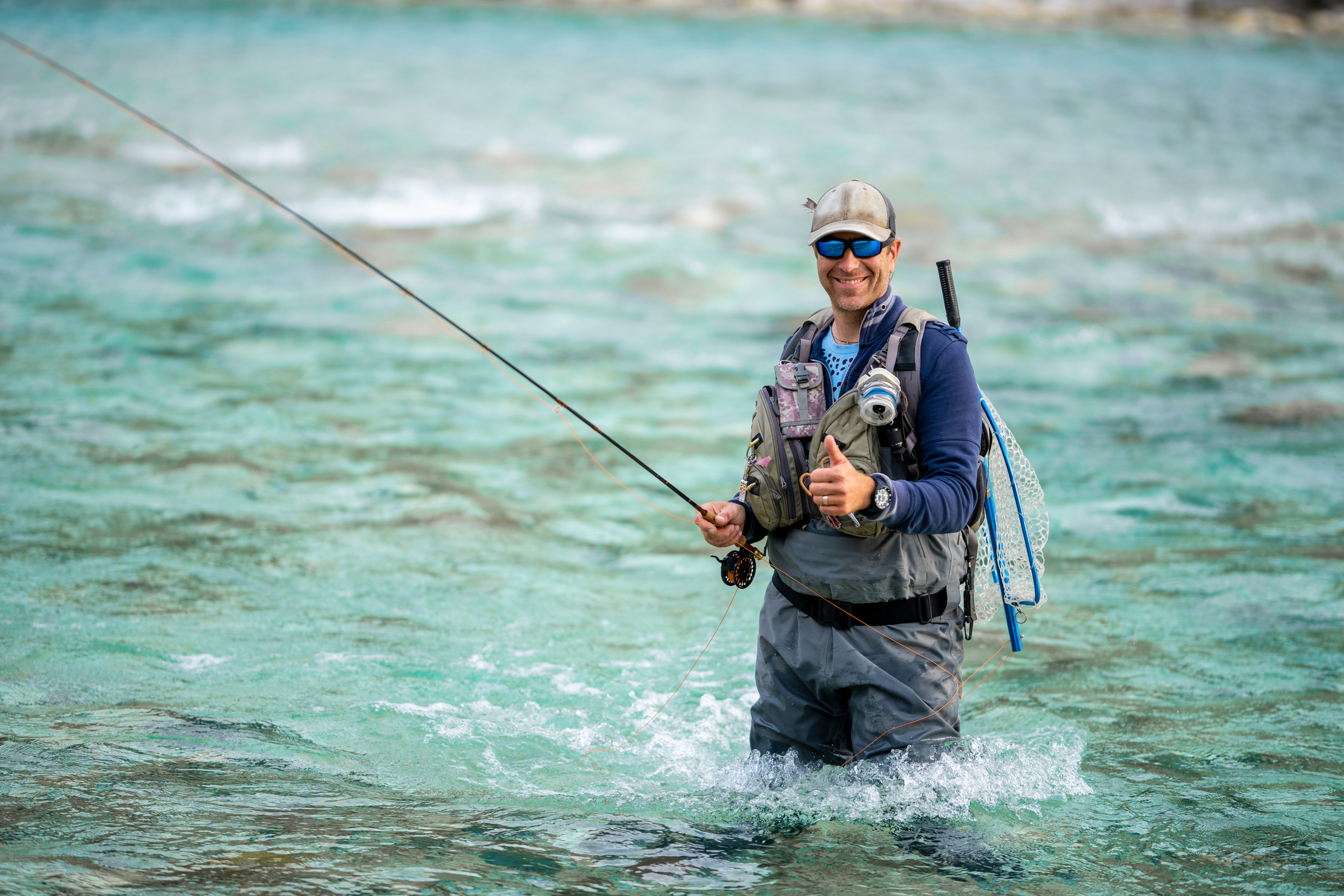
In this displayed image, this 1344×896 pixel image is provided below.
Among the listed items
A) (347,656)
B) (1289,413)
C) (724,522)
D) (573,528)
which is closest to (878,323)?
(724,522)

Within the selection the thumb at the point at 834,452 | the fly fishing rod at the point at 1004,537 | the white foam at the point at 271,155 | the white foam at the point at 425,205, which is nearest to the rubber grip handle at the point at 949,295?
the fly fishing rod at the point at 1004,537

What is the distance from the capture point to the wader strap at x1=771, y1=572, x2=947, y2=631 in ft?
12.2

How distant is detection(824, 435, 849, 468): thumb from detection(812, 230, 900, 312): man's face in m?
0.48

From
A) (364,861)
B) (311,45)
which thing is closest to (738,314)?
(364,861)

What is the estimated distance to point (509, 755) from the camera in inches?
188

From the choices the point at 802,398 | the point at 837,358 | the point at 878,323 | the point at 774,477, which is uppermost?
the point at 878,323

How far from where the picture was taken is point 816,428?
3.68 m

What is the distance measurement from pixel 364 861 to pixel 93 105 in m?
25.3

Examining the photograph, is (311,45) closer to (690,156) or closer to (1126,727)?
(690,156)

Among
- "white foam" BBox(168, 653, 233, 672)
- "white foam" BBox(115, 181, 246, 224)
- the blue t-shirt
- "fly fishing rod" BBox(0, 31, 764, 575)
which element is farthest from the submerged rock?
"white foam" BBox(115, 181, 246, 224)

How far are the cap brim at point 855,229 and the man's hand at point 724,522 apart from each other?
836mm

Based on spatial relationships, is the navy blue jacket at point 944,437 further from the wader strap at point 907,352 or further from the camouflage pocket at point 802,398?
the camouflage pocket at point 802,398

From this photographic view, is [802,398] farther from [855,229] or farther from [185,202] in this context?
[185,202]

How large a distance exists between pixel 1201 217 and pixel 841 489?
1870 cm
